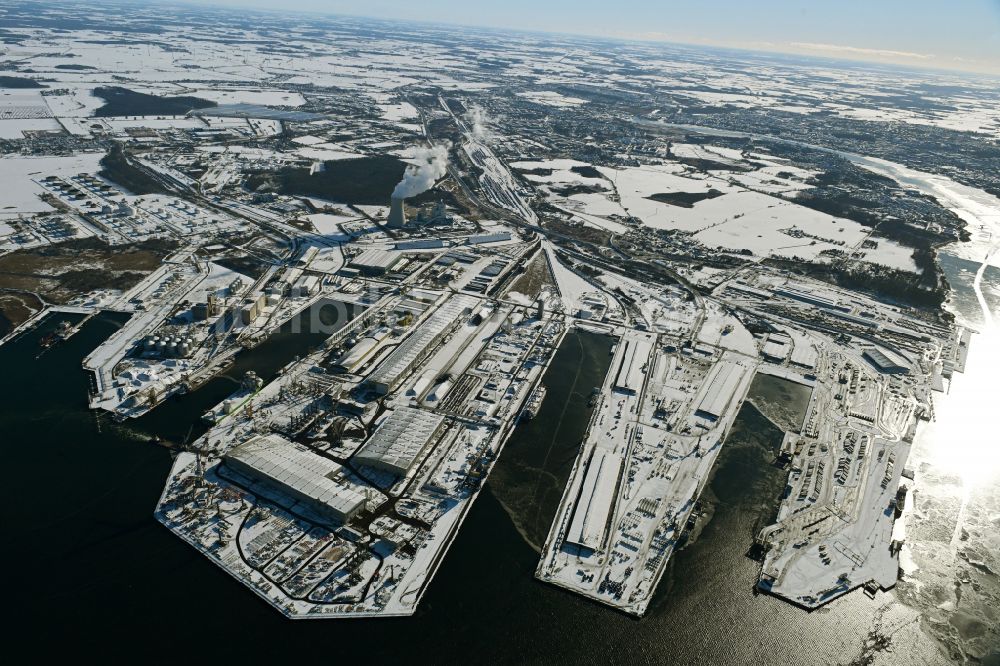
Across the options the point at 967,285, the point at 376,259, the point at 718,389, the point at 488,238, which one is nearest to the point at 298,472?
the point at 718,389

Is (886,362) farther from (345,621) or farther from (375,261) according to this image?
(375,261)

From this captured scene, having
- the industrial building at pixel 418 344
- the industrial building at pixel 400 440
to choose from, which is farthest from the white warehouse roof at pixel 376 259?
the industrial building at pixel 400 440

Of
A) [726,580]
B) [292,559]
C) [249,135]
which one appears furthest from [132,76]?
[726,580]

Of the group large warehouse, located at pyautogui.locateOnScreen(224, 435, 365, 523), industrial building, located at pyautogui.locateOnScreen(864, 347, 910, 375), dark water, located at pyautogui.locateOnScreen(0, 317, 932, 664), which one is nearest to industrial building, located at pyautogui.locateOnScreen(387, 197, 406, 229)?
large warehouse, located at pyautogui.locateOnScreen(224, 435, 365, 523)

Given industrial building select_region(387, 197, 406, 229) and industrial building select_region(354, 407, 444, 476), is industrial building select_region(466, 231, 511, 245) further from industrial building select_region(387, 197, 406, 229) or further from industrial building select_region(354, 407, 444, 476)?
industrial building select_region(354, 407, 444, 476)

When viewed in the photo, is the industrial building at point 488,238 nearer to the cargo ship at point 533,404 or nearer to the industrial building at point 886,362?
the cargo ship at point 533,404
